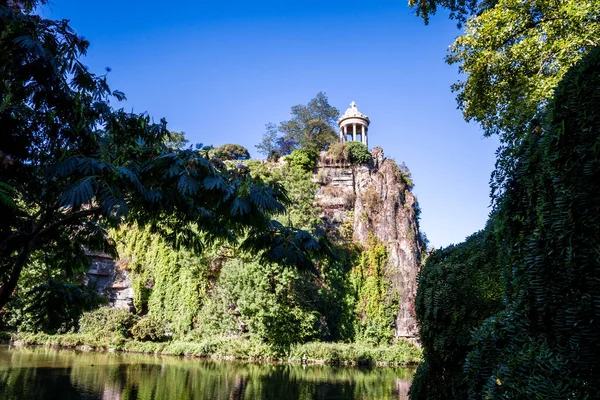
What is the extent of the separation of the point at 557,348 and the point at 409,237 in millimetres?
22192

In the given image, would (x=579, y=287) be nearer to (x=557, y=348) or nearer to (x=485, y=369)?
(x=557, y=348)

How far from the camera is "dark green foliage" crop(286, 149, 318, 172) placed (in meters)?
25.9

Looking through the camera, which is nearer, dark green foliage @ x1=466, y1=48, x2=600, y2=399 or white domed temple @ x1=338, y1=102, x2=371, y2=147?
dark green foliage @ x1=466, y1=48, x2=600, y2=399

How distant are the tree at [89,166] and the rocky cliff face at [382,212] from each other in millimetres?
18101

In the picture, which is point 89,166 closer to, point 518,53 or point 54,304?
point 54,304

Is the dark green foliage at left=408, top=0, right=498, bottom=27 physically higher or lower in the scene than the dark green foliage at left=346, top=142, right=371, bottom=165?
lower

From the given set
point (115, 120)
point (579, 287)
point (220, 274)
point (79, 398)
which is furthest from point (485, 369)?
point (220, 274)

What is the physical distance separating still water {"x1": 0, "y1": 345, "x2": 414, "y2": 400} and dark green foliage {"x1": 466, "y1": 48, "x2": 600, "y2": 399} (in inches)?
350

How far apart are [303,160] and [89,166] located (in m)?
22.9

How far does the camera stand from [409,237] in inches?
906

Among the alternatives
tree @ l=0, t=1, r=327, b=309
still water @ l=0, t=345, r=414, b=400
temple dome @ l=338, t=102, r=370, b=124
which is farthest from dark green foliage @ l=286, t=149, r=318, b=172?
tree @ l=0, t=1, r=327, b=309

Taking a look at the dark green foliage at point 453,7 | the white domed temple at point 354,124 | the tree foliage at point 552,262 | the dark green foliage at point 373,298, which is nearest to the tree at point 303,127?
the white domed temple at point 354,124

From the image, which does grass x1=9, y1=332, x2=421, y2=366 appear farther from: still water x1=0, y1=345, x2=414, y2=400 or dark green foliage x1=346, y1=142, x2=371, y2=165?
dark green foliage x1=346, y1=142, x2=371, y2=165

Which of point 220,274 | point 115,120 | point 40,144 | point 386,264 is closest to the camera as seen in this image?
point 40,144
